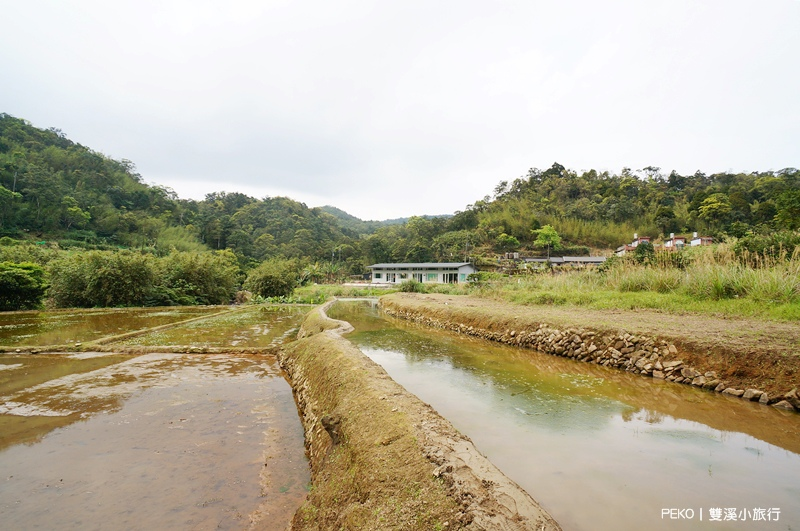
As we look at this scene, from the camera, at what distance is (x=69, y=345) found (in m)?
8.76

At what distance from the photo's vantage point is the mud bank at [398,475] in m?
1.93

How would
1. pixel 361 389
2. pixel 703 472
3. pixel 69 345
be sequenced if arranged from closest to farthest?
1. pixel 703 472
2. pixel 361 389
3. pixel 69 345

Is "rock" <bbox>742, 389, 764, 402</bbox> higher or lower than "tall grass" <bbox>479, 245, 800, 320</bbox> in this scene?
lower

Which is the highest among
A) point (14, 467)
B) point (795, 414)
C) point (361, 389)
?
point (361, 389)

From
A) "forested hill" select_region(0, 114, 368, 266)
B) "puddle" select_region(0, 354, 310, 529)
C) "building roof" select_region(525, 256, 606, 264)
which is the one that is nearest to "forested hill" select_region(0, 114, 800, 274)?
"forested hill" select_region(0, 114, 368, 266)

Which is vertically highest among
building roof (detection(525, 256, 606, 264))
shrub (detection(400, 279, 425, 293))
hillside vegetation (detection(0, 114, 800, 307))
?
hillside vegetation (detection(0, 114, 800, 307))

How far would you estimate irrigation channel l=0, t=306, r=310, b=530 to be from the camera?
111 inches

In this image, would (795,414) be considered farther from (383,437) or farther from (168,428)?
(168,428)

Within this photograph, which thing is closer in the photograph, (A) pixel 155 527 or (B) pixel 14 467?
(A) pixel 155 527

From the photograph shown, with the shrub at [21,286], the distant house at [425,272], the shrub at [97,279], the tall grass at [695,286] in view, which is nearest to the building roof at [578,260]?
the distant house at [425,272]

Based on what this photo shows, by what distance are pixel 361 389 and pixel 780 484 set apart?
3.85 metres

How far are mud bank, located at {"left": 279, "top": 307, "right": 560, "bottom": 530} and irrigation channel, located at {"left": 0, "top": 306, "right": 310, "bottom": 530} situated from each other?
551 mm

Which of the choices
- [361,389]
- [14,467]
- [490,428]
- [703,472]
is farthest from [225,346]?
[703,472]

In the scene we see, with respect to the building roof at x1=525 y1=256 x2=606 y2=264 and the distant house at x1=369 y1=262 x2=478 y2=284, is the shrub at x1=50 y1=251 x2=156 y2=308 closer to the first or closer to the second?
the distant house at x1=369 y1=262 x2=478 y2=284
